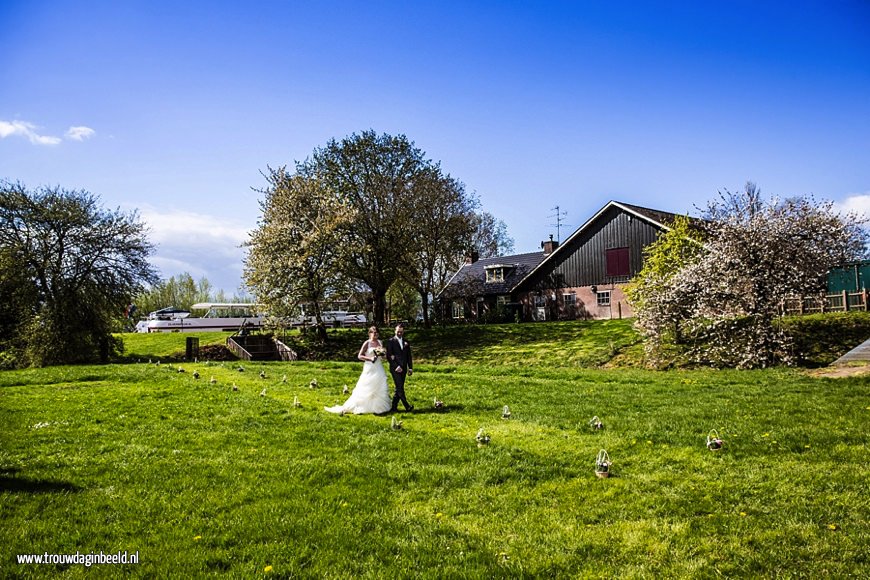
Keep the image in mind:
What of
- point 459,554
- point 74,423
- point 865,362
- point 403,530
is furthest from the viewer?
point 865,362

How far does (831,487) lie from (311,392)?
36.8 ft

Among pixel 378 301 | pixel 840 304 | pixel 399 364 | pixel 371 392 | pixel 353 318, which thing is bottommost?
pixel 371 392

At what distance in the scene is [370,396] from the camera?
1141 cm

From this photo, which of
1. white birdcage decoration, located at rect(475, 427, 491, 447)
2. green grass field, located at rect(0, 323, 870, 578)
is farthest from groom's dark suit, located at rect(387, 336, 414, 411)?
white birdcage decoration, located at rect(475, 427, 491, 447)

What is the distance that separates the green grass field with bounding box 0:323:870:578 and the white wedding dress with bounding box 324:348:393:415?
58 centimetres

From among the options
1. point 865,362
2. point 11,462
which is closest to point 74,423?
point 11,462

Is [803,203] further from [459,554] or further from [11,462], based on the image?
[11,462]

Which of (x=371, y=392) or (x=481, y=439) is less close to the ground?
(x=371, y=392)

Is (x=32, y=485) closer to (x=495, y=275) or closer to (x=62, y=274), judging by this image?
(x=62, y=274)

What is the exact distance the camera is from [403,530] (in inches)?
205

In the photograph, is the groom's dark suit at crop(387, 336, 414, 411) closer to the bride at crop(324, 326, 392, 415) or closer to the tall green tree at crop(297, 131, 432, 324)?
the bride at crop(324, 326, 392, 415)

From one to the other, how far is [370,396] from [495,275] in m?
37.7

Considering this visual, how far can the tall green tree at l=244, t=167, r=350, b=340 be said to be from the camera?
104 feet

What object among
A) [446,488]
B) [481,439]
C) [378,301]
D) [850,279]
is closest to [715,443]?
[481,439]
